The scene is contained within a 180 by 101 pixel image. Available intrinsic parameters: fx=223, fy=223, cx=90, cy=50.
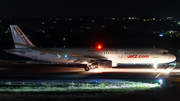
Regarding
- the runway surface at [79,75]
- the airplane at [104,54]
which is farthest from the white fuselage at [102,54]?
the runway surface at [79,75]

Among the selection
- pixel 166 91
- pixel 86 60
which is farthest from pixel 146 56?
pixel 166 91

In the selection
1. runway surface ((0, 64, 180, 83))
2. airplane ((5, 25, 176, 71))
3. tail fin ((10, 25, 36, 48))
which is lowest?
runway surface ((0, 64, 180, 83))

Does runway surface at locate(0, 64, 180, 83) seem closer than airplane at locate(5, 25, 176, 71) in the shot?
Yes

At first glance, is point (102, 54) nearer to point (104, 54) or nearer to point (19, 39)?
point (104, 54)

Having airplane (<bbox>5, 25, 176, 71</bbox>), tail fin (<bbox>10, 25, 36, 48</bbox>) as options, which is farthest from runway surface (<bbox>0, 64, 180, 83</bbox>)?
tail fin (<bbox>10, 25, 36, 48</bbox>)

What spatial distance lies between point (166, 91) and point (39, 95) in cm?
956

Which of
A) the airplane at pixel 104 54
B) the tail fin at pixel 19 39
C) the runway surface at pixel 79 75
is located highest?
the tail fin at pixel 19 39

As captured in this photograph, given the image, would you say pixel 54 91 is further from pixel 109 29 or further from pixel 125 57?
pixel 109 29

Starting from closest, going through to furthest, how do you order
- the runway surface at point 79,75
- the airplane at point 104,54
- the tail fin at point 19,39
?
1. the runway surface at point 79,75
2. the airplane at point 104,54
3. the tail fin at point 19,39

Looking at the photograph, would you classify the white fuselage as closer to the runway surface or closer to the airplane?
the airplane

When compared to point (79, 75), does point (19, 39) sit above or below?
above

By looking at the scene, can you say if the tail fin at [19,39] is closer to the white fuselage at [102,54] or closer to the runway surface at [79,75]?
the white fuselage at [102,54]

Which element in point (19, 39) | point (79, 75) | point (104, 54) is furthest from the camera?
point (19, 39)

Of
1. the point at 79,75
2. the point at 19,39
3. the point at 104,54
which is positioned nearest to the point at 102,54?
the point at 104,54
